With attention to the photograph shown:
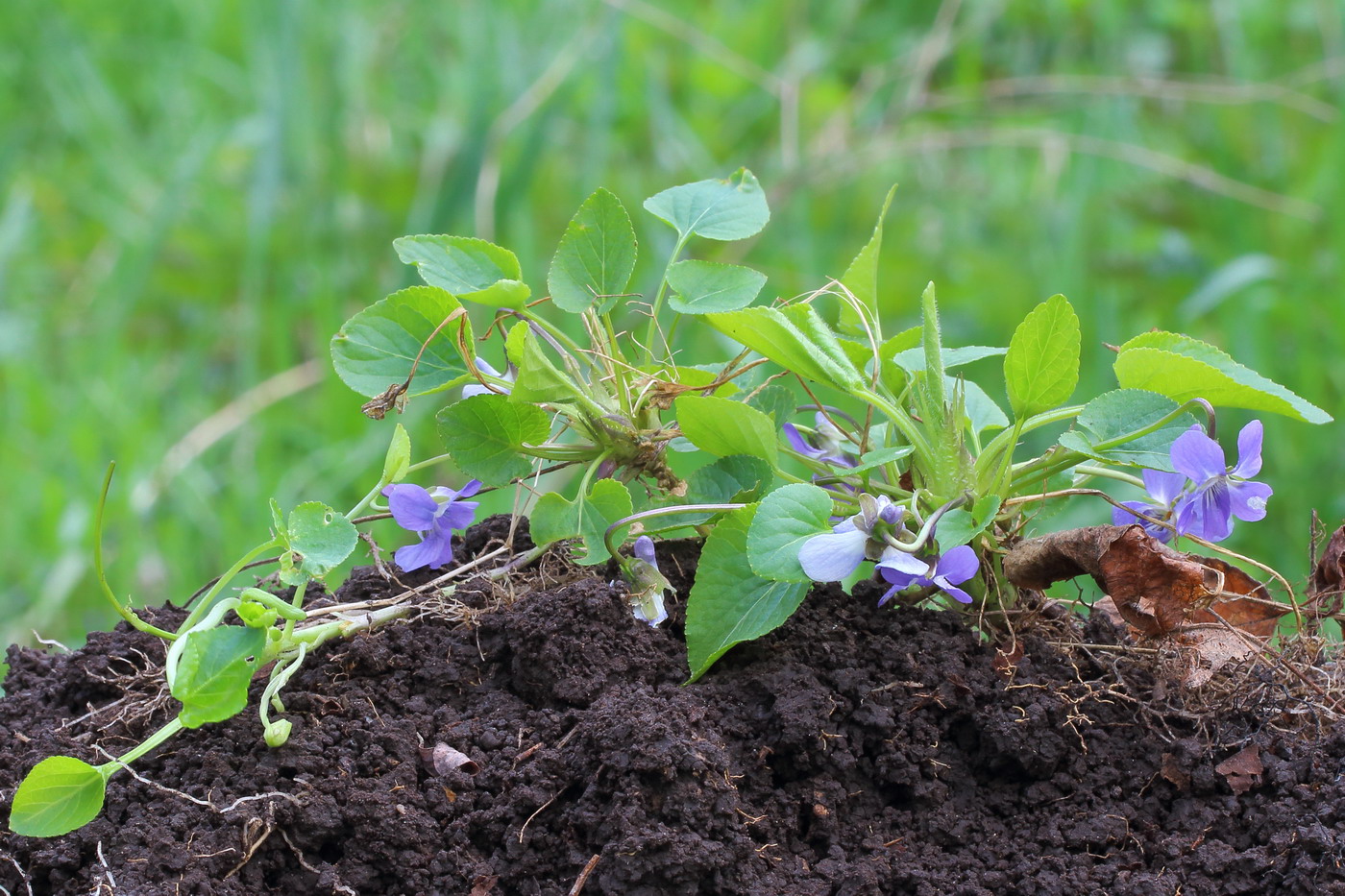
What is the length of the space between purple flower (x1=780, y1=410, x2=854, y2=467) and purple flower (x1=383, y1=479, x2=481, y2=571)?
0.28 m

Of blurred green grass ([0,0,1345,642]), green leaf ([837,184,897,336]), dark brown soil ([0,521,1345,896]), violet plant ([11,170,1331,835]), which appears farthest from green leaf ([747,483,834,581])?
blurred green grass ([0,0,1345,642])

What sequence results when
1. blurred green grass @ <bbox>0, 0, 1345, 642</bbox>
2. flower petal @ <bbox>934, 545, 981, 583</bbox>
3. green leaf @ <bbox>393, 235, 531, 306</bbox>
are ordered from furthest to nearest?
blurred green grass @ <bbox>0, 0, 1345, 642</bbox>, green leaf @ <bbox>393, 235, 531, 306</bbox>, flower petal @ <bbox>934, 545, 981, 583</bbox>

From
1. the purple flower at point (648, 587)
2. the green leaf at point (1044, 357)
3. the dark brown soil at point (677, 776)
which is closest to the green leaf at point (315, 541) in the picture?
the dark brown soil at point (677, 776)

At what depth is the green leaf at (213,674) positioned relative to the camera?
2.55 ft

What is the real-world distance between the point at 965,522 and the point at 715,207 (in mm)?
370

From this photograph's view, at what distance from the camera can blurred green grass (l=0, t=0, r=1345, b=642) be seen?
260 cm

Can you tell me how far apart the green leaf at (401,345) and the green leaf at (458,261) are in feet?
0.08

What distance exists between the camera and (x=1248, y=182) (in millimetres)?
2807

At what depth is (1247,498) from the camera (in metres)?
0.89

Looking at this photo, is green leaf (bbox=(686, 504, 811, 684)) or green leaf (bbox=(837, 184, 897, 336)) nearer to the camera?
green leaf (bbox=(686, 504, 811, 684))

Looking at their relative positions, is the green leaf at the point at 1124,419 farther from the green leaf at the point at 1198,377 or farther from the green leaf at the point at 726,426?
the green leaf at the point at 726,426

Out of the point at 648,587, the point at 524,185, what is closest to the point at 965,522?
the point at 648,587

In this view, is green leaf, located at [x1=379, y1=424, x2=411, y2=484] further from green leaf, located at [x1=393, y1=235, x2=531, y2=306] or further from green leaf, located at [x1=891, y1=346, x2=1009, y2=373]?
green leaf, located at [x1=891, y1=346, x2=1009, y2=373]

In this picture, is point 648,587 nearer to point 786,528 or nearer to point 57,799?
point 786,528
